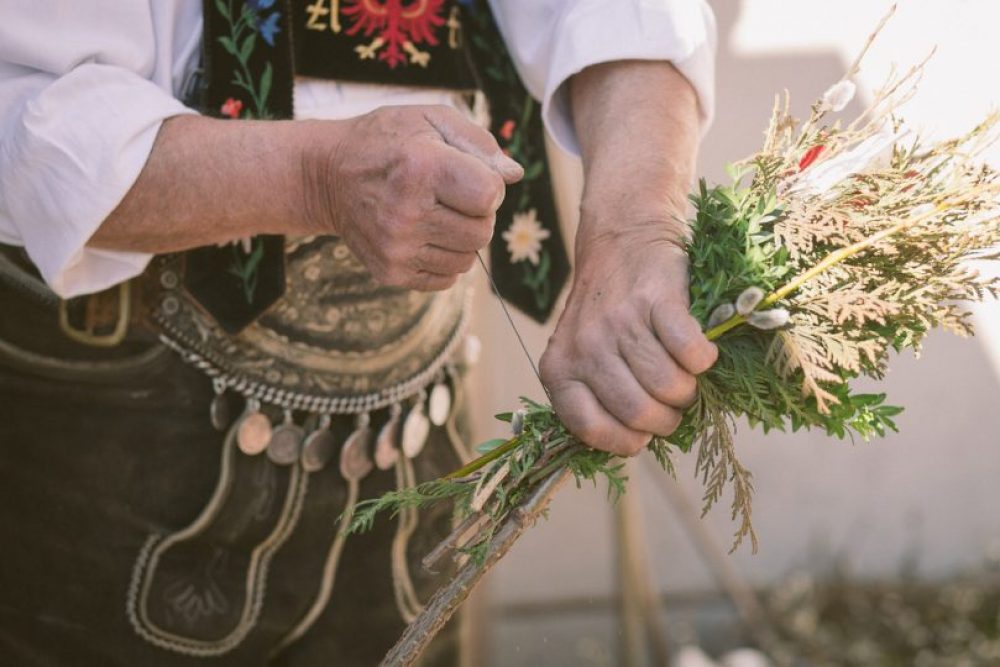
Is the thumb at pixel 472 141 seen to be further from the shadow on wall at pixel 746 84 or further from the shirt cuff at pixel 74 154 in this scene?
the shadow on wall at pixel 746 84

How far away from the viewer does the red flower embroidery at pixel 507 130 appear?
1.42 metres

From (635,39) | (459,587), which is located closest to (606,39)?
(635,39)

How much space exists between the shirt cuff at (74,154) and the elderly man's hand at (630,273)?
0.45 m

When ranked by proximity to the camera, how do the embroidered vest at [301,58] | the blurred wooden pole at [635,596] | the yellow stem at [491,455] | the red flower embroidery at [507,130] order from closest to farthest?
1. the yellow stem at [491,455]
2. the embroidered vest at [301,58]
3. the red flower embroidery at [507,130]
4. the blurred wooden pole at [635,596]

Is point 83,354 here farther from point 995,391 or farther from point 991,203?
point 995,391

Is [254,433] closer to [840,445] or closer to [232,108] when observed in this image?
[232,108]

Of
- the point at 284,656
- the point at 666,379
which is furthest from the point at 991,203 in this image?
the point at 284,656

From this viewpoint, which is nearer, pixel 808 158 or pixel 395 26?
pixel 808 158

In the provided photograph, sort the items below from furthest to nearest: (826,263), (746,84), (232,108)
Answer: (746,84) → (232,108) → (826,263)

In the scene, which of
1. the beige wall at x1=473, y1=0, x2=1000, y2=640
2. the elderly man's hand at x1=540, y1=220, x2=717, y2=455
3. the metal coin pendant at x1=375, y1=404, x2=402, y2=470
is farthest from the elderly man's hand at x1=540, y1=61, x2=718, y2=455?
the beige wall at x1=473, y1=0, x2=1000, y2=640

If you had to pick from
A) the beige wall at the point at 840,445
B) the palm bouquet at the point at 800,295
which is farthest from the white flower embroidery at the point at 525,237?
the beige wall at the point at 840,445

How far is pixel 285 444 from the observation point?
130 centimetres

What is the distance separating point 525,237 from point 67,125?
63 centimetres

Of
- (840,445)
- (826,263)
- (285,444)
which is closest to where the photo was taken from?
(826,263)
